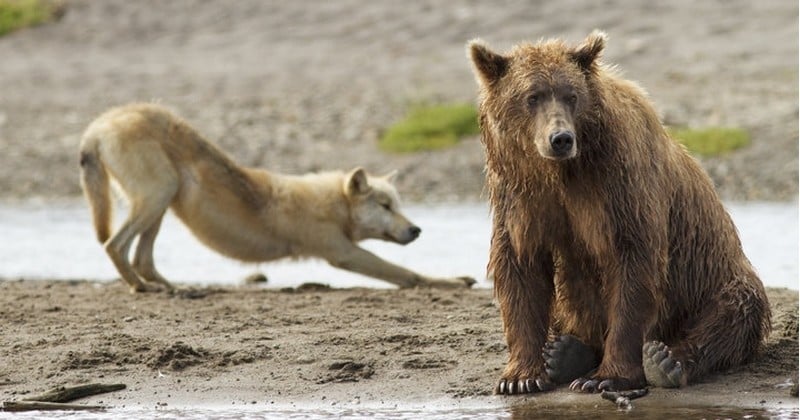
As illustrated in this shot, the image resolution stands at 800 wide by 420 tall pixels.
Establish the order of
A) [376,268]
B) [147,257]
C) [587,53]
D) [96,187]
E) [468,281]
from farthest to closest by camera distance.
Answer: [376,268] → [147,257] → [96,187] → [468,281] → [587,53]

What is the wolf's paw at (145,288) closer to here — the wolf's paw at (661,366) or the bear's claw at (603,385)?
the bear's claw at (603,385)

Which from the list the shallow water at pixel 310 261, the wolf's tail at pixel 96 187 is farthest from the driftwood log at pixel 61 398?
the shallow water at pixel 310 261

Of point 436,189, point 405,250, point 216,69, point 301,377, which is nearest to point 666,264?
point 301,377

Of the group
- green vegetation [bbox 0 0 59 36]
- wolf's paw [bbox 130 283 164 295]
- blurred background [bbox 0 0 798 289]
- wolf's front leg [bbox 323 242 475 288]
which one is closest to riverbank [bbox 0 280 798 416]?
wolf's paw [bbox 130 283 164 295]

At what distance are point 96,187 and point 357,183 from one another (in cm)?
202

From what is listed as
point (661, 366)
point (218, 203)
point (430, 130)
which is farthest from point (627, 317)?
point (430, 130)

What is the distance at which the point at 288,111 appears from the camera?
64.0 ft

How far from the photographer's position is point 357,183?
1250 centimetres

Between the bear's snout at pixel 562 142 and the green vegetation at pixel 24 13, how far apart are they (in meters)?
18.1

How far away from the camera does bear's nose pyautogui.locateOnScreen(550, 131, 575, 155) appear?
6758 mm

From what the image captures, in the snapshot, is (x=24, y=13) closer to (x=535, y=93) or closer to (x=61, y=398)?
(x=61, y=398)

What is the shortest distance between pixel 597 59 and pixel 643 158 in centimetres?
50

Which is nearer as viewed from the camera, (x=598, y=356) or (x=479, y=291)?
(x=598, y=356)

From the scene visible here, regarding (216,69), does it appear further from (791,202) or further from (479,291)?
(479,291)
